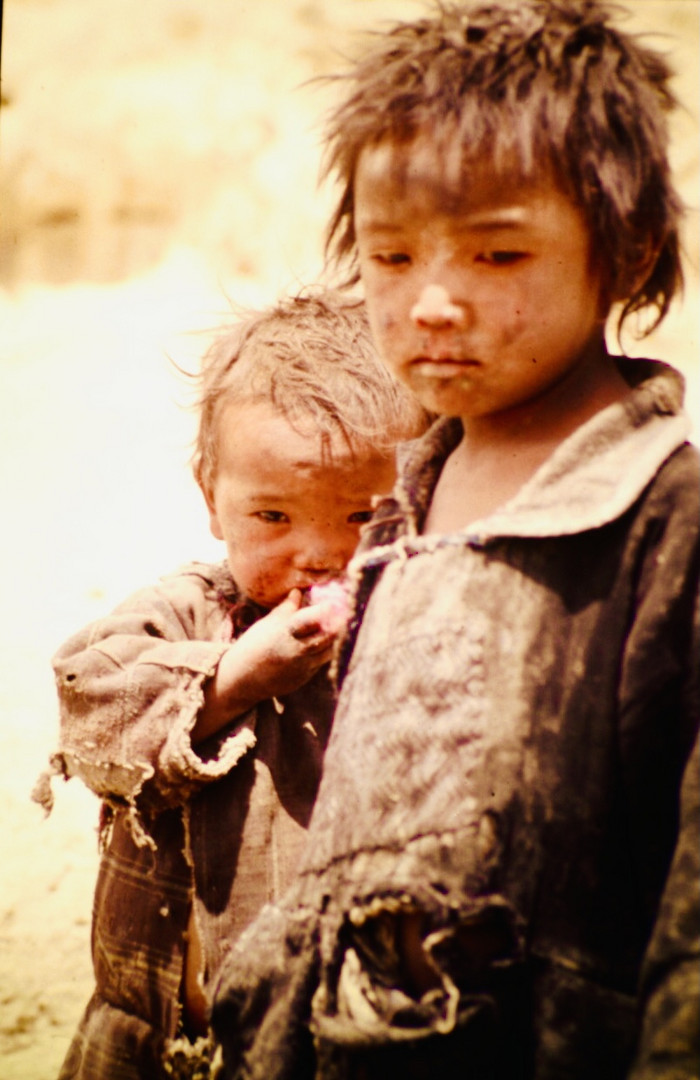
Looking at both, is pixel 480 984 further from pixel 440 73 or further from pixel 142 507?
pixel 142 507

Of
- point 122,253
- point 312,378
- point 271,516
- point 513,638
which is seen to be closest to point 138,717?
point 271,516

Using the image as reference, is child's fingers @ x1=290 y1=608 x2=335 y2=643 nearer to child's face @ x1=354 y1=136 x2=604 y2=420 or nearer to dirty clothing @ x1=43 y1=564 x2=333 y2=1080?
dirty clothing @ x1=43 y1=564 x2=333 y2=1080

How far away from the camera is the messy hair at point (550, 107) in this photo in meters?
1.08

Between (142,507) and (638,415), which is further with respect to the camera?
(142,507)

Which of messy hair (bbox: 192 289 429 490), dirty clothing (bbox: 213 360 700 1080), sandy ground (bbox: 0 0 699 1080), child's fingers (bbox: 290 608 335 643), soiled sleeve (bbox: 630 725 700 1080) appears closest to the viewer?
soiled sleeve (bbox: 630 725 700 1080)

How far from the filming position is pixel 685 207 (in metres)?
1.22

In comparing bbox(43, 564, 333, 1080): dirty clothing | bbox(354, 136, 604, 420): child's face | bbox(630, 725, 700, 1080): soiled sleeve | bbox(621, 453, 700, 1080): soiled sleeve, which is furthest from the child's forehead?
bbox(43, 564, 333, 1080): dirty clothing

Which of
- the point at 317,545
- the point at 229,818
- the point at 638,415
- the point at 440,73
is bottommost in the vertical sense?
the point at 229,818

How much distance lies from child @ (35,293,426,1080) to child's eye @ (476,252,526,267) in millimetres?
604

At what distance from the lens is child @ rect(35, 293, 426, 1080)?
1652 mm

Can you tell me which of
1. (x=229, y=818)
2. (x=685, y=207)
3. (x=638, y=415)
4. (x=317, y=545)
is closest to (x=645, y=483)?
(x=638, y=415)

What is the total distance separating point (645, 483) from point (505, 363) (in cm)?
19

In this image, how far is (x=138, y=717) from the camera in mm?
1653

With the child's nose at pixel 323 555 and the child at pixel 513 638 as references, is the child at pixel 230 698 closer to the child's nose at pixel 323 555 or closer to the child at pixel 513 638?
the child's nose at pixel 323 555
